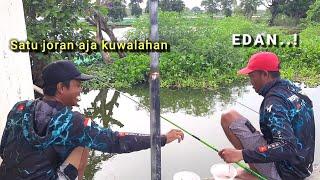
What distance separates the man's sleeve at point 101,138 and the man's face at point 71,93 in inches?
6.8

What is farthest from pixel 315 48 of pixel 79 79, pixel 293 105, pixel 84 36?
pixel 79 79

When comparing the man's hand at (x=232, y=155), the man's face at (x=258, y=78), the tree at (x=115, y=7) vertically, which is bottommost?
the man's hand at (x=232, y=155)

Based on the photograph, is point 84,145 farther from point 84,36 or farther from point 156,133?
point 84,36

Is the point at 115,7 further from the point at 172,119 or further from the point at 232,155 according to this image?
the point at 232,155

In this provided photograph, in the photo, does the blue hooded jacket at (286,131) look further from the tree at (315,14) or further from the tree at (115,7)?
the tree at (315,14)

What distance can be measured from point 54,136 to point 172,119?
5.88 m

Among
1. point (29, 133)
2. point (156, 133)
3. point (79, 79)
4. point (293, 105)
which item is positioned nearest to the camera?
Result: point (156, 133)

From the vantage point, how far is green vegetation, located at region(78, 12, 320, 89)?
11.5 metres

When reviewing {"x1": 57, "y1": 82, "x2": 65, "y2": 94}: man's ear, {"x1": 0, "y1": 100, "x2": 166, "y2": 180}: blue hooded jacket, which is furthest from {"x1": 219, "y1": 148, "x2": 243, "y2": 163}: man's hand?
{"x1": 57, "y1": 82, "x2": 65, "y2": 94}: man's ear

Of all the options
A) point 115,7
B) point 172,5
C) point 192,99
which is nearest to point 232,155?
point 192,99

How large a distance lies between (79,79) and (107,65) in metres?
10.1

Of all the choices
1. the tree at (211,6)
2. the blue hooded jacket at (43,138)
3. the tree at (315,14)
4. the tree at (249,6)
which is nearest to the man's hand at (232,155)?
the blue hooded jacket at (43,138)

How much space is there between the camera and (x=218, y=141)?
6781 mm

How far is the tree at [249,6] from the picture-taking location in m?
34.5
